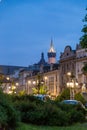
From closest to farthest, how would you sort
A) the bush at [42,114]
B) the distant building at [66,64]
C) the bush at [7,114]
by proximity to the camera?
the bush at [7,114] < the bush at [42,114] < the distant building at [66,64]

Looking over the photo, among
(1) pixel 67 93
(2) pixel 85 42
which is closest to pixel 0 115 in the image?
(2) pixel 85 42

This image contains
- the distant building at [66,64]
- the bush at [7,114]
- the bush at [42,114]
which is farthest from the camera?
the distant building at [66,64]

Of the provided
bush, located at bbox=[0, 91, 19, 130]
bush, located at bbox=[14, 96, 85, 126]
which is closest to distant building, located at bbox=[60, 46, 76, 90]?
bush, located at bbox=[14, 96, 85, 126]

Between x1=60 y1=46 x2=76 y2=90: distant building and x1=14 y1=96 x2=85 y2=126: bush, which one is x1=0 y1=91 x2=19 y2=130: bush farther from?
x1=60 y1=46 x2=76 y2=90: distant building

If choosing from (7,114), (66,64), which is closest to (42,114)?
(7,114)

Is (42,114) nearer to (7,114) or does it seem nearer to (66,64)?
(7,114)

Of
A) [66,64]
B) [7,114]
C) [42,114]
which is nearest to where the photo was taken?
[7,114]

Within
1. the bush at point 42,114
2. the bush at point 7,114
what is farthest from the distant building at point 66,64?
the bush at point 7,114

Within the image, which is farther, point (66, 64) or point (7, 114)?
point (66, 64)

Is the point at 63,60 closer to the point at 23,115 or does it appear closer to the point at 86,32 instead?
the point at 86,32

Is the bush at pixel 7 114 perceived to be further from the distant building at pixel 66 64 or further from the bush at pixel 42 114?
the distant building at pixel 66 64

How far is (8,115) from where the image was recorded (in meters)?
15.2

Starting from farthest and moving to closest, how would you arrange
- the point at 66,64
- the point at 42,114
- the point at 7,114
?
the point at 66,64 → the point at 42,114 → the point at 7,114

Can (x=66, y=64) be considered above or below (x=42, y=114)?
above
